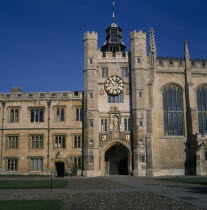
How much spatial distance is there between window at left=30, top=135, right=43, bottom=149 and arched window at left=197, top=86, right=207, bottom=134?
2199 centimetres

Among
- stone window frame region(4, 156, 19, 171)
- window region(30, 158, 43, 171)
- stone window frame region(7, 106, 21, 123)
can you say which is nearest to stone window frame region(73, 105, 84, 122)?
window region(30, 158, 43, 171)

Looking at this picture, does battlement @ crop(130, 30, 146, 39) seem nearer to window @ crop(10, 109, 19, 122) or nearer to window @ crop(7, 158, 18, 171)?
window @ crop(10, 109, 19, 122)

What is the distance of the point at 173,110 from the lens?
42.0m

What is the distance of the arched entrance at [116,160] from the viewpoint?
41.2m

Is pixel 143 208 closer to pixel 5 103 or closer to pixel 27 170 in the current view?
pixel 27 170

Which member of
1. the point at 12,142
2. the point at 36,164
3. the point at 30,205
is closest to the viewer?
the point at 30,205

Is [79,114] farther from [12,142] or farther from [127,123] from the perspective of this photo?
[12,142]

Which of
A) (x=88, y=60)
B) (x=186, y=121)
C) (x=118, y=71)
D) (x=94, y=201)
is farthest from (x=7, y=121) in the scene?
(x=94, y=201)

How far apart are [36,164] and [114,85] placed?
1498 cm

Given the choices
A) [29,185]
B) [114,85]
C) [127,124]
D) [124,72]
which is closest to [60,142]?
[127,124]

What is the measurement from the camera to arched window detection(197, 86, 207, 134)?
4225 centimetres

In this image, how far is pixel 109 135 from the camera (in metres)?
39.5

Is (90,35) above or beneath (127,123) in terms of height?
above

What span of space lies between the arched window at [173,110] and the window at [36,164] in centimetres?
1740
